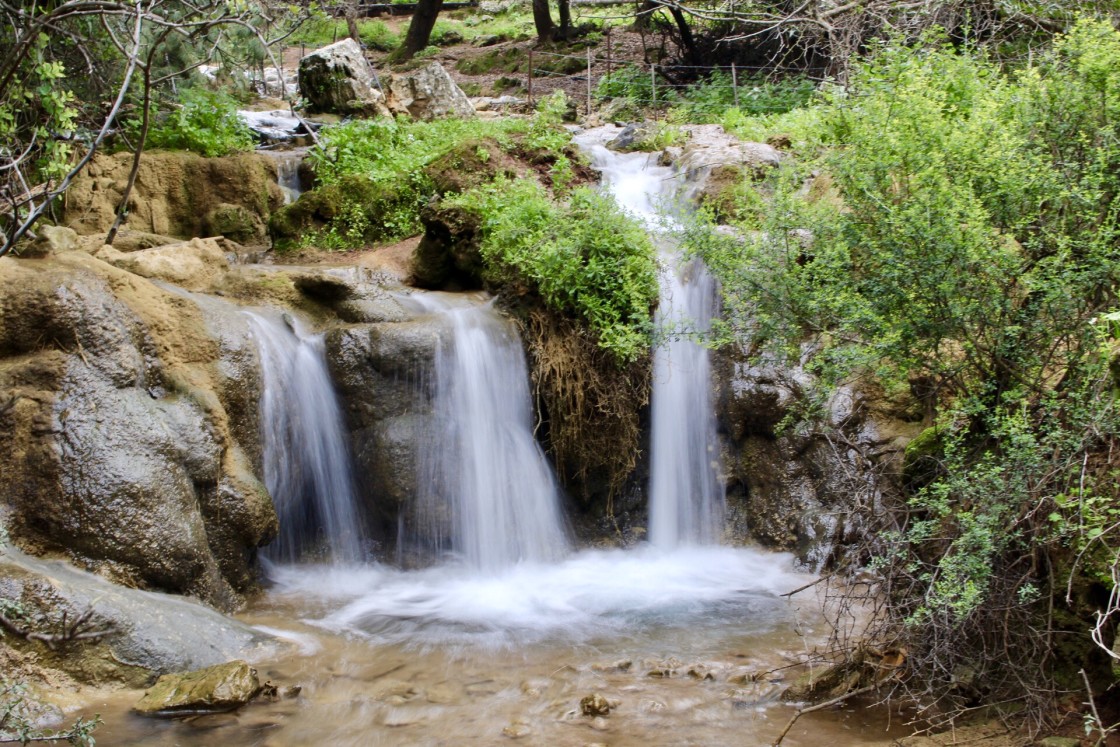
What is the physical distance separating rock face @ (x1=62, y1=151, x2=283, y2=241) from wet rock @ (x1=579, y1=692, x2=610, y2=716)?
824cm

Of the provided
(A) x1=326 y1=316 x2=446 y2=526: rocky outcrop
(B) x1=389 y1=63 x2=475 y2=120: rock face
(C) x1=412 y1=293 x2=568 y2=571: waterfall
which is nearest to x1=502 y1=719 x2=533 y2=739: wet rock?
(C) x1=412 y1=293 x2=568 y2=571: waterfall

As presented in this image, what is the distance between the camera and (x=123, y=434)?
6.49 meters

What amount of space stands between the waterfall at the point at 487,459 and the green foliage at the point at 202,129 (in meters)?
A: 5.30

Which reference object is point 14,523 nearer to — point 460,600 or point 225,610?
point 225,610

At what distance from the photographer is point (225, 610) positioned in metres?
6.75

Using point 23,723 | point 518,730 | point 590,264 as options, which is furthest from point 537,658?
point 590,264

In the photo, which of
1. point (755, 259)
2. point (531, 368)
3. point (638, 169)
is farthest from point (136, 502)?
point (638, 169)

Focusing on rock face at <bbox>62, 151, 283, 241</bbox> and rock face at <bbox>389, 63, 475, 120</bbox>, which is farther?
rock face at <bbox>389, 63, 475, 120</bbox>

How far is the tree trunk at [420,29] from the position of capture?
991 inches

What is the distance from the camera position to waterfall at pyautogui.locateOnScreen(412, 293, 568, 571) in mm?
8234

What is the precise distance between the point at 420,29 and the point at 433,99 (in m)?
10.5

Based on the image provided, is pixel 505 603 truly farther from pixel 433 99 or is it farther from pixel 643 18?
pixel 643 18

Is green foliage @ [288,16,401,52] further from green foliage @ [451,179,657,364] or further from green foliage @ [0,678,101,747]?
green foliage @ [0,678,101,747]

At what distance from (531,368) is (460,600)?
2324 mm
